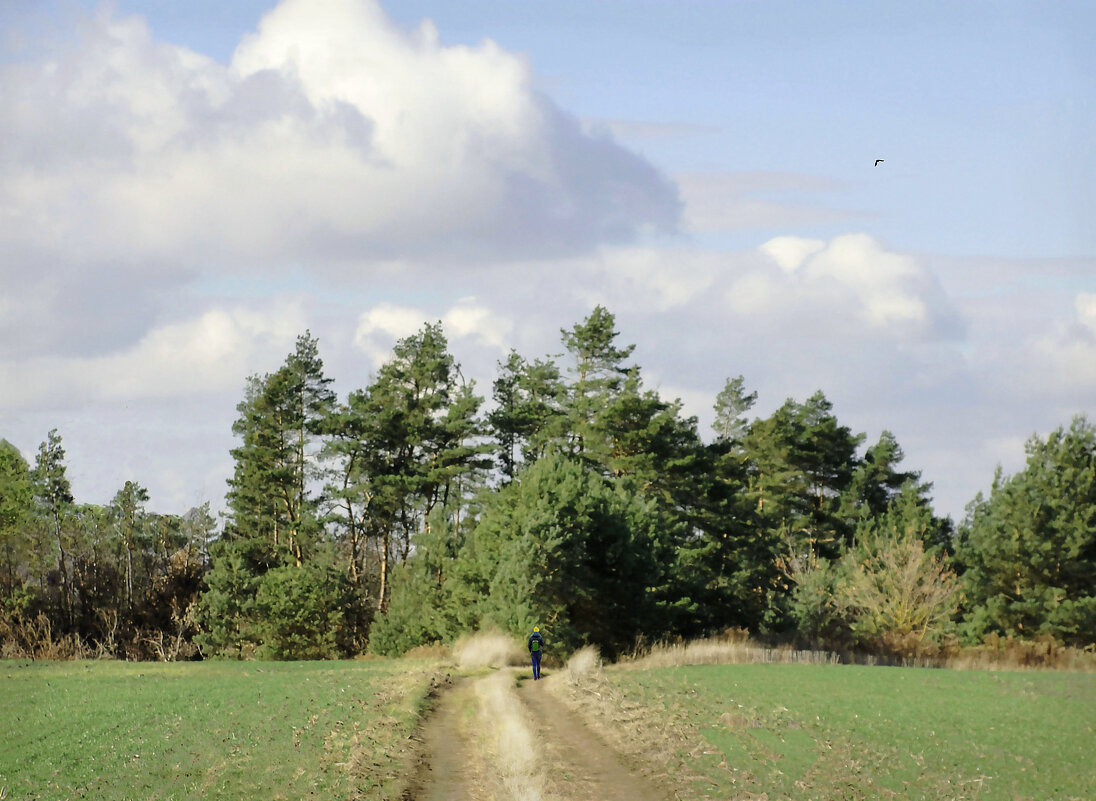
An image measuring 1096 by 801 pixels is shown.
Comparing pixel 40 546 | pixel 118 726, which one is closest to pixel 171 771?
pixel 118 726

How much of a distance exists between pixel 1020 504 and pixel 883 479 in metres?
24.4

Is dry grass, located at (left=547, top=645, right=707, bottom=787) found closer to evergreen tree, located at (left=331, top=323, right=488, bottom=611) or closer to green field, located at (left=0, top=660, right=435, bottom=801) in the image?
green field, located at (left=0, top=660, right=435, bottom=801)

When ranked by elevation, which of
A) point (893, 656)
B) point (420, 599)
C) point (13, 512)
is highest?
point (13, 512)

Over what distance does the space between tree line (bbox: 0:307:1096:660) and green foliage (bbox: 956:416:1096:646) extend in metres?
0.13

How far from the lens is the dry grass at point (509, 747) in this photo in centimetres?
2000

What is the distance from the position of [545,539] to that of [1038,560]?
29.3m

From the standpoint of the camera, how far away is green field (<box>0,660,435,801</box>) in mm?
20031

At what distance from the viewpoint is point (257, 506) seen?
261ft

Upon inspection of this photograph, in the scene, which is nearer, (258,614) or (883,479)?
(258,614)

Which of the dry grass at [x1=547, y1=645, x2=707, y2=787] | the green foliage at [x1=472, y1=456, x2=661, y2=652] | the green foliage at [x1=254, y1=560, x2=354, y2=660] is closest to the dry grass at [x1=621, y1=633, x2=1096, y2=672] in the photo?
the green foliage at [x1=472, y1=456, x2=661, y2=652]

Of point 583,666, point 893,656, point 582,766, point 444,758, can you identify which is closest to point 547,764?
point 582,766

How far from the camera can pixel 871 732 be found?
2789 cm

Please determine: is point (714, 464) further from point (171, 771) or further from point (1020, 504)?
point (171, 771)

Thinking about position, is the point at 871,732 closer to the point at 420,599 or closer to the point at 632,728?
the point at 632,728
